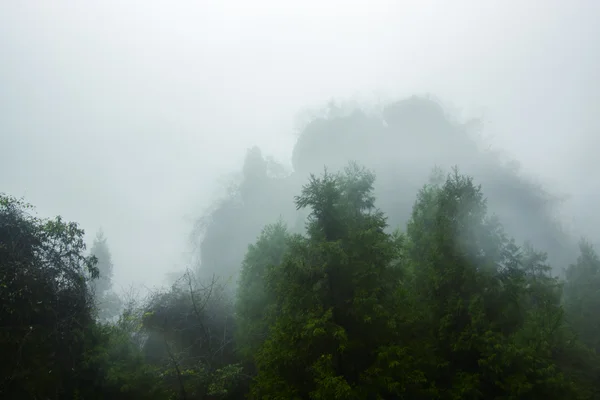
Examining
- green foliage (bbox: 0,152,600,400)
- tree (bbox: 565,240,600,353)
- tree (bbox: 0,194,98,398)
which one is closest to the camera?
green foliage (bbox: 0,152,600,400)

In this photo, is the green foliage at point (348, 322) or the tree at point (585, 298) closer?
the green foliage at point (348, 322)

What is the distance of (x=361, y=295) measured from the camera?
9.70 metres

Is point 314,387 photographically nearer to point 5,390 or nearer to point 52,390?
point 52,390

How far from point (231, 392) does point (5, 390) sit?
26.2 feet

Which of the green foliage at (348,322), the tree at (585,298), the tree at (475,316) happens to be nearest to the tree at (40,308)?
the green foliage at (348,322)

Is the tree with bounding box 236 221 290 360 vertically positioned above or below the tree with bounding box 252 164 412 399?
above

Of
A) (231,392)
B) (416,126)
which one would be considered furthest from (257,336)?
(416,126)

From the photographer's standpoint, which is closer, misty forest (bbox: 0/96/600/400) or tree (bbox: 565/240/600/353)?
misty forest (bbox: 0/96/600/400)

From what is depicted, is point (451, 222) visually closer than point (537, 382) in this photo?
No

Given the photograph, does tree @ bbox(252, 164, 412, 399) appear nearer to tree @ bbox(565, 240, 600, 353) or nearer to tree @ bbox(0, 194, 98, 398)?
tree @ bbox(0, 194, 98, 398)

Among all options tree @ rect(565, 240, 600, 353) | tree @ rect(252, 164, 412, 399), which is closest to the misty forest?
tree @ rect(252, 164, 412, 399)

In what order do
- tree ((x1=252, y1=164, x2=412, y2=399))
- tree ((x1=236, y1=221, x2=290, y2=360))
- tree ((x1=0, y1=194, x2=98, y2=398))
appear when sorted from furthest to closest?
tree ((x1=236, y1=221, x2=290, y2=360)), tree ((x1=0, y1=194, x2=98, y2=398)), tree ((x1=252, y1=164, x2=412, y2=399))

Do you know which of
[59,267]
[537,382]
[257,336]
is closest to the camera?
[537,382]

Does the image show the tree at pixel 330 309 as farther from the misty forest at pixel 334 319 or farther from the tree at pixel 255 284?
the tree at pixel 255 284
